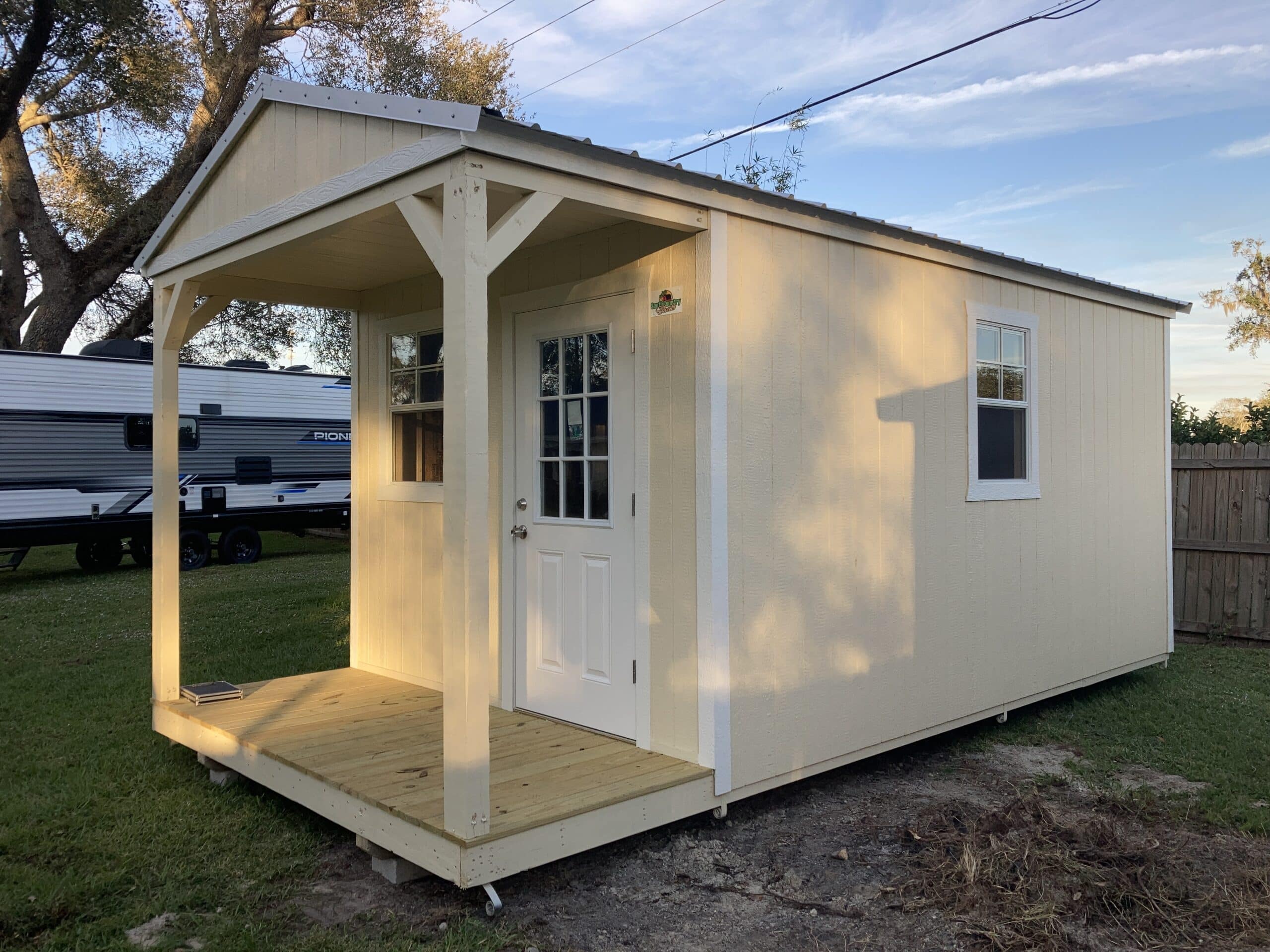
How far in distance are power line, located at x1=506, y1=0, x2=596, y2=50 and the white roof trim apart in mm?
6780

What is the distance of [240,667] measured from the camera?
689cm

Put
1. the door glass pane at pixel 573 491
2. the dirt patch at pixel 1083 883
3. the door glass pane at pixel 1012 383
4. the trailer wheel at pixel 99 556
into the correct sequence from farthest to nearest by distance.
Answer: the trailer wheel at pixel 99 556 < the door glass pane at pixel 1012 383 < the door glass pane at pixel 573 491 < the dirt patch at pixel 1083 883

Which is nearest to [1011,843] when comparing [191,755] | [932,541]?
[932,541]

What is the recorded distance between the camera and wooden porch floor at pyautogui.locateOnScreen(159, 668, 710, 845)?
10.9 feet

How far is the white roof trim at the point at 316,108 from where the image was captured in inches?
120

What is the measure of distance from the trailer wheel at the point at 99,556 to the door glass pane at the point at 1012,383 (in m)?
11.6

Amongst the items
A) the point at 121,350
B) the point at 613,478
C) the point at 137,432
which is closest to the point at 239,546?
the point at 137,432

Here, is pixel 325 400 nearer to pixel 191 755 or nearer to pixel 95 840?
pixel 191 755

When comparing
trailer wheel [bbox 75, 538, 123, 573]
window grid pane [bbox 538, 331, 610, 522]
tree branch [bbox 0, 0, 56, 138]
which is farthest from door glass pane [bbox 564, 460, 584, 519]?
trailer wheel [bbox 75, 538, 123, 573]

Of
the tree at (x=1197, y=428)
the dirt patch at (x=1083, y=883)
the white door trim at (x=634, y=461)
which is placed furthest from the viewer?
the tree at (x=1197, y=428)

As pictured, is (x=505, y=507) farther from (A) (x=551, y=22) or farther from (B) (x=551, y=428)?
(A) (x=551, y=22)

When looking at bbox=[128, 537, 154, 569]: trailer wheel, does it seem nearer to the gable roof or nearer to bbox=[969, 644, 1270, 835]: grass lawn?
the gable roof

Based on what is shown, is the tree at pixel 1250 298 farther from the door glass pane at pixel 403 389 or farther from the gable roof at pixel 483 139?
the door glass pane at pixel 403 389

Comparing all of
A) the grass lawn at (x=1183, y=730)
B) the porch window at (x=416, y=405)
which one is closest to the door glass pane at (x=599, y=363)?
the porch window at (x=416, y=405)
